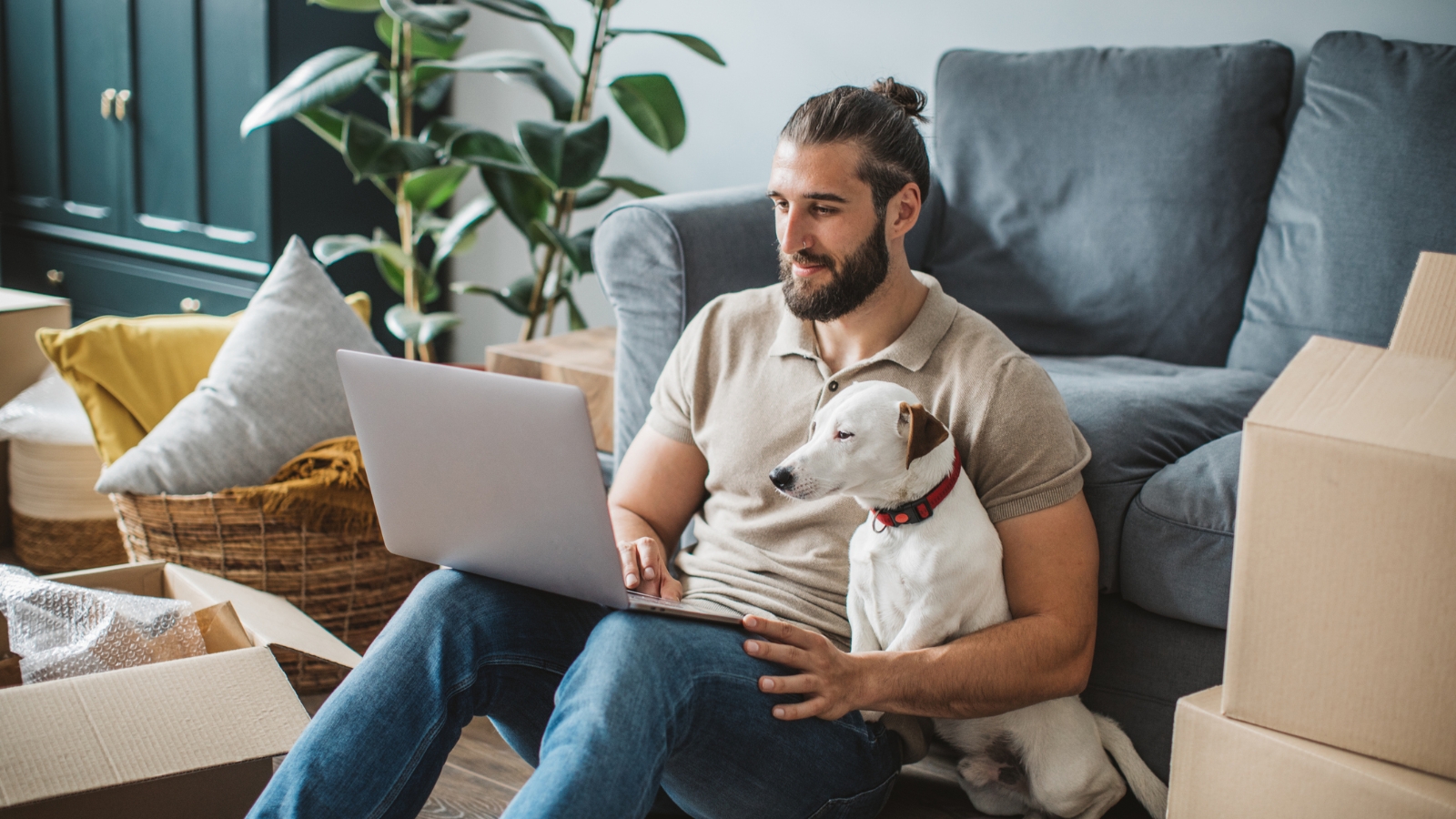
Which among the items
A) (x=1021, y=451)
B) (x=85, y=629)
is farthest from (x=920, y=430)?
(x=85, y=629)

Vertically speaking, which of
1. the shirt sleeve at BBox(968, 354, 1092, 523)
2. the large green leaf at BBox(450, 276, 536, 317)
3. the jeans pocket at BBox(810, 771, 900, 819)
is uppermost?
the shirt sleeve at BBox(968, 354, 1092, 523)

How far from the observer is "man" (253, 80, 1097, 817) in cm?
109

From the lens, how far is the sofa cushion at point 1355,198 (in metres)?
1.86

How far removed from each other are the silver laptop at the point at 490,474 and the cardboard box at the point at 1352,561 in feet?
1.69

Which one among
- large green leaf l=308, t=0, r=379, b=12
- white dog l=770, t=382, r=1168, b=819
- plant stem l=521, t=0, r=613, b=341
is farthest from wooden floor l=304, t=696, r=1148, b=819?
large green leaf l=308, t=0, r=379, b=12

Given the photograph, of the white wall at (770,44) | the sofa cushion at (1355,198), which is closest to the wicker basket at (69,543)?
the white wall at (770,44)

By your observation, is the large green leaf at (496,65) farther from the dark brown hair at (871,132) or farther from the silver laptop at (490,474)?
the silver laptop at (490,474)

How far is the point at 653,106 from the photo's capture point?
241cm

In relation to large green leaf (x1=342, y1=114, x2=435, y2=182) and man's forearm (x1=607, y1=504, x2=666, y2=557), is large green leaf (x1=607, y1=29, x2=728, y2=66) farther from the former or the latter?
man's forearm (x1=607, y1=504, x2=666, y2=557)

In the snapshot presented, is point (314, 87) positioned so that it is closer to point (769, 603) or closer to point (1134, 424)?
point (769, 603)

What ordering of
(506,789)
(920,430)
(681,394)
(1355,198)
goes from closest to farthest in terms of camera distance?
(920,430) → (681,394) → (506,789) → (1355,198)

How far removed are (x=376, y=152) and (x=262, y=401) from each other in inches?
29.0

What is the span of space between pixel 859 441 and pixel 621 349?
816 millimetres

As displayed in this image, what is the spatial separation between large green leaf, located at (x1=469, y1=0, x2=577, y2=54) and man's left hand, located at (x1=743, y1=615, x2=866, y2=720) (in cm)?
162
